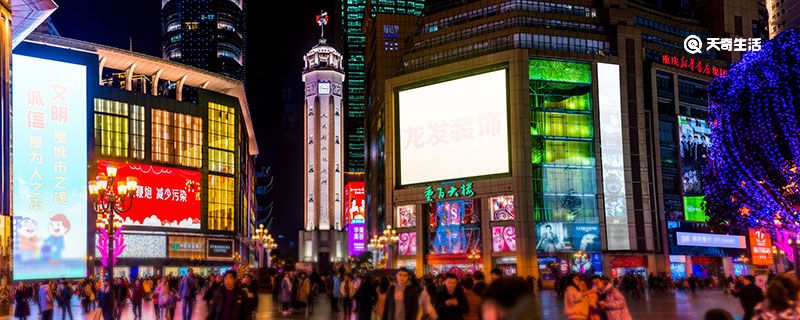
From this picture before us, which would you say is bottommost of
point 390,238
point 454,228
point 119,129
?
point 390,238

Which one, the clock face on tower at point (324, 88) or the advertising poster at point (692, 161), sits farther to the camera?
the clock face on tower at point (324, 88)

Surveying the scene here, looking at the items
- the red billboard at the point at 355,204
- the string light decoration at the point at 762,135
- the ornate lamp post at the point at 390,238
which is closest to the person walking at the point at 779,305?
the string light decoration at the point at 762,135

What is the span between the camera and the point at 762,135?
32500 millimetres

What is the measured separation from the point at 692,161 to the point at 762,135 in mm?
50294

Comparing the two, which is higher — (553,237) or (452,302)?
(553,237)

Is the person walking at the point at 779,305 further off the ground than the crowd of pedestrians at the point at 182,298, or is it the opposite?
the person walking at the point at 779,305

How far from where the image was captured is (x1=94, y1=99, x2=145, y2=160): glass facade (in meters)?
81.2

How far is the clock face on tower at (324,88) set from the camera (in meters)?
120

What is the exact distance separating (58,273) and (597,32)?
47996 millimetres

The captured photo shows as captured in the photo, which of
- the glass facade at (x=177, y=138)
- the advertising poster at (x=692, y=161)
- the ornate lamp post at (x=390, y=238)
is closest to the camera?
the ornate lamp post at (x=390, y=238)

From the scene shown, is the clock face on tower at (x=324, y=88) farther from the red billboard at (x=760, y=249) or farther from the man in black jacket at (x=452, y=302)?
the man in black jacket at (x=452, y=302)

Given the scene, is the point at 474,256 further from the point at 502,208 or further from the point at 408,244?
the point at 408,244

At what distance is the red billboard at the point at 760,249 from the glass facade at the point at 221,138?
171 feet

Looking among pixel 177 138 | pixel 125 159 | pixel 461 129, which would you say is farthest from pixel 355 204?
pixel 461 129
